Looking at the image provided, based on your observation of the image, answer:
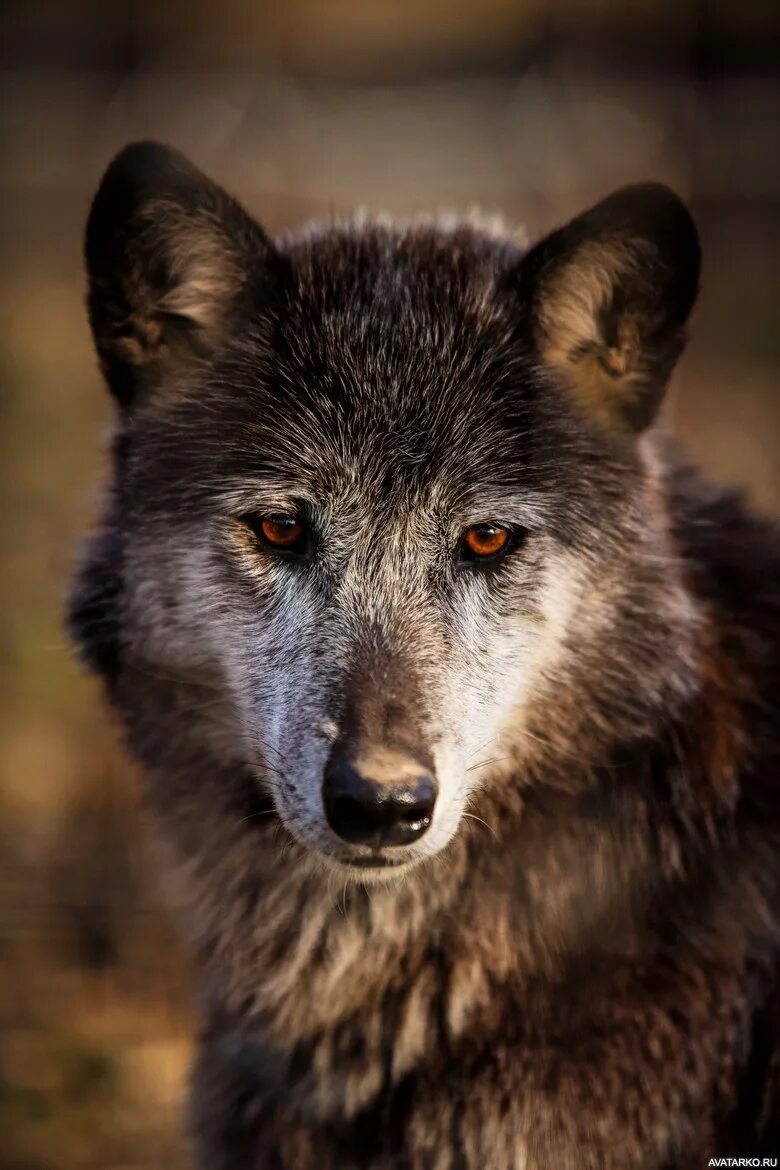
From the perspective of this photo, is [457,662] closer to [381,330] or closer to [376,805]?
[376,805]

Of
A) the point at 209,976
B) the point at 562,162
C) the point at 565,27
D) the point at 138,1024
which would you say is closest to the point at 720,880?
the point at 209,976

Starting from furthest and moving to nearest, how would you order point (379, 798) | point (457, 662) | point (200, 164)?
point (200, 164) < point (457, 662) < point (379, 798)

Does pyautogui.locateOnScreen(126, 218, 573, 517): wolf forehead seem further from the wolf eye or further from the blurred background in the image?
the blurred background

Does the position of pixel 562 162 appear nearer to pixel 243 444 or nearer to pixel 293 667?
pixel 243 444

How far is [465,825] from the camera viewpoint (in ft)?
7.36

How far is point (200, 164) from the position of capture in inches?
155

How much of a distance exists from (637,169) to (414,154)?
878 millimetres

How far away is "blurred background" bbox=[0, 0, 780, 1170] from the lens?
12.6ft

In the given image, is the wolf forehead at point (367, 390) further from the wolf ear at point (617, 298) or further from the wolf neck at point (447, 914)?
the wolf neck at point (447, 914)

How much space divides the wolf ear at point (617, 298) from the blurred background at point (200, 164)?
5.36ft

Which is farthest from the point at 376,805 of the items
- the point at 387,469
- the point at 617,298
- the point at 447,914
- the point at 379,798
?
the point at 617,298

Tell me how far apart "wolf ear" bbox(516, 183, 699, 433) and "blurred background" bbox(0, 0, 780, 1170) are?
64.3 inches

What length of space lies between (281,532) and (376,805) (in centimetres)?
61

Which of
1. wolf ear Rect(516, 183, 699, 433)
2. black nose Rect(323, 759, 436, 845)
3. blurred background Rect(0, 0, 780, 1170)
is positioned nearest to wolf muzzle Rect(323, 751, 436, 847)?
black nose Rect(323, 759, 436, 845)
